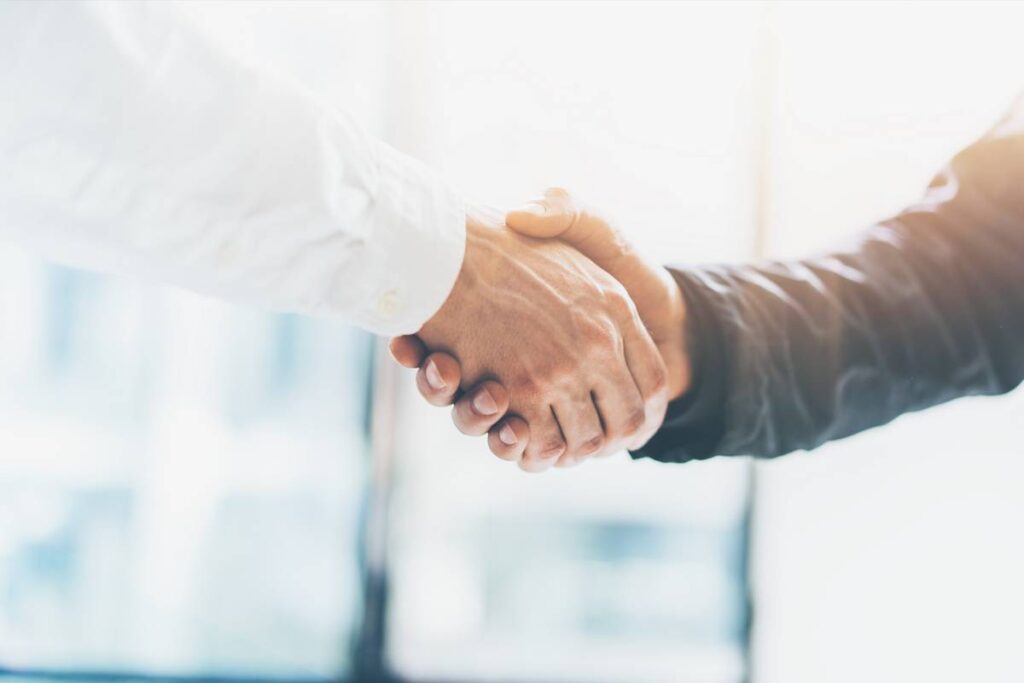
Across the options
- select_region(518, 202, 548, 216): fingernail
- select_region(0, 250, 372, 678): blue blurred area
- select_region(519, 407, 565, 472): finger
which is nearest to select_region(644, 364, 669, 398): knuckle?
select_region(519, 407, 565, 472): finger

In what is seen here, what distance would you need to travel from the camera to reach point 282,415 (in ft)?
7.16

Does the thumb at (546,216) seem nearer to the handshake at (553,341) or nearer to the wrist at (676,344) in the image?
the handshake at (553,341)

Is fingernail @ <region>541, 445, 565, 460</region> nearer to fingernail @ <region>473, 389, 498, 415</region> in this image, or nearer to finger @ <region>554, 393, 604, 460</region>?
finger @ <region>554, 393, 604, 460</region>

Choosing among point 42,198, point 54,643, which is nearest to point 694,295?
point 42,198

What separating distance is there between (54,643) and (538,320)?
1.93 meters

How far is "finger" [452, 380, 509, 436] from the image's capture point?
91 cm

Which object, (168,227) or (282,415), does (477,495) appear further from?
(168,227)

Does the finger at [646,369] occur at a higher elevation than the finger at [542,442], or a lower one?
higher

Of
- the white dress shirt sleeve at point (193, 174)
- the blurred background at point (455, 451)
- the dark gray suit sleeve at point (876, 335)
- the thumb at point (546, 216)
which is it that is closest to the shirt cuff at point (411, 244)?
the white dress shirt sleeve at point (193, 174)

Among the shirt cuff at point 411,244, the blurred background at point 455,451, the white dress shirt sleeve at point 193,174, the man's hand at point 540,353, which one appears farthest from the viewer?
the blurred background at point 455,451

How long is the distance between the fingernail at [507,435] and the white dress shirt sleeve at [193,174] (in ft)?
0.71

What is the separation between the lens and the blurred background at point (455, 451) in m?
2.07

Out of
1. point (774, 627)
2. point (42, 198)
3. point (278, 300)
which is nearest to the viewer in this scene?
point (42, 198)

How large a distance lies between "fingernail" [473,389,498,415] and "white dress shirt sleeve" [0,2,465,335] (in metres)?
0.16
